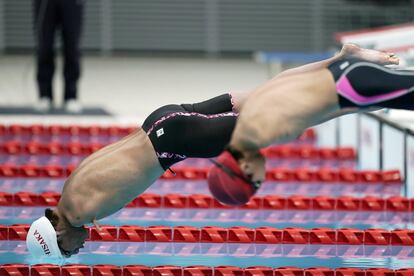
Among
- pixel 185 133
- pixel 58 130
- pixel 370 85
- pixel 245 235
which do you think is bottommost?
pixel 58 130

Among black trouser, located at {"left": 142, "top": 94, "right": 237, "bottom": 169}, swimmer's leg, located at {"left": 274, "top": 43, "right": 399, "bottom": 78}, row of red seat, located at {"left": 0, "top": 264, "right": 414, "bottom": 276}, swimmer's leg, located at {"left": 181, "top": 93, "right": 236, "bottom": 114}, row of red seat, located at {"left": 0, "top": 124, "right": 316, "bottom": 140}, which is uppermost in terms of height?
swimmer's leg, located at {"left": 274, "top": 43, "right": 399, "bottom": 78}

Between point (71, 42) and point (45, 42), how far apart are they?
0.83 feet

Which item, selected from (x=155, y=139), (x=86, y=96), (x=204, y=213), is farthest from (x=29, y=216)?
(x=86, y=96)

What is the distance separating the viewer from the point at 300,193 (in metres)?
6.23

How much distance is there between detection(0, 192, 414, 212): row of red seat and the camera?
5.54 meters

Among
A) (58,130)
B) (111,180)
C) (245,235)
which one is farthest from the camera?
(58,130)

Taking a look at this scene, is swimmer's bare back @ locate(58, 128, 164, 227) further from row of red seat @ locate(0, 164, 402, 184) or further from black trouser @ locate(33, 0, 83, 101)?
black trouser @ locate(33, 0, 83, 101)

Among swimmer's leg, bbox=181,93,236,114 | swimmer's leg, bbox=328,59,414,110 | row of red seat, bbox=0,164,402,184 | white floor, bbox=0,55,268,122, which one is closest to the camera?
swimmer's leg, bbox=328,59,414,110

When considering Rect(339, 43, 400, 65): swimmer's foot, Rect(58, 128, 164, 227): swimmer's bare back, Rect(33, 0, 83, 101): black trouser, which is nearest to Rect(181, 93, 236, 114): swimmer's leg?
Rect(58, 128, 164, 227): swimmer's bare back

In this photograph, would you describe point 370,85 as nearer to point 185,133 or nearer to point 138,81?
point 185,133

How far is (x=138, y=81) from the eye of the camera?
1300 centimetres

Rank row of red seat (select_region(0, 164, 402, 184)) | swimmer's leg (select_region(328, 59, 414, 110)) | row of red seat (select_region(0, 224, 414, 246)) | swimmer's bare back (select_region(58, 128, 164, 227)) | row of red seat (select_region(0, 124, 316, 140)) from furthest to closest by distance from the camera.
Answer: row of red seat (select_region(0, 124, 316, 140)) < row of red seat (select_region(0, 164, 402, 184)) < row of red seat (select_region(0, 224, 414, 246)) < swimmer's bare back (select_region(58, 128, 164, 227)) < swimmer's leg (select_region(328, 59, 414, 110))

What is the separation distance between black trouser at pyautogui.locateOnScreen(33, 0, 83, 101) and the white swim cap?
532 centimetres

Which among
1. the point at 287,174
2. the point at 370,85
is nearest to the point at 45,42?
the point at 287,174
